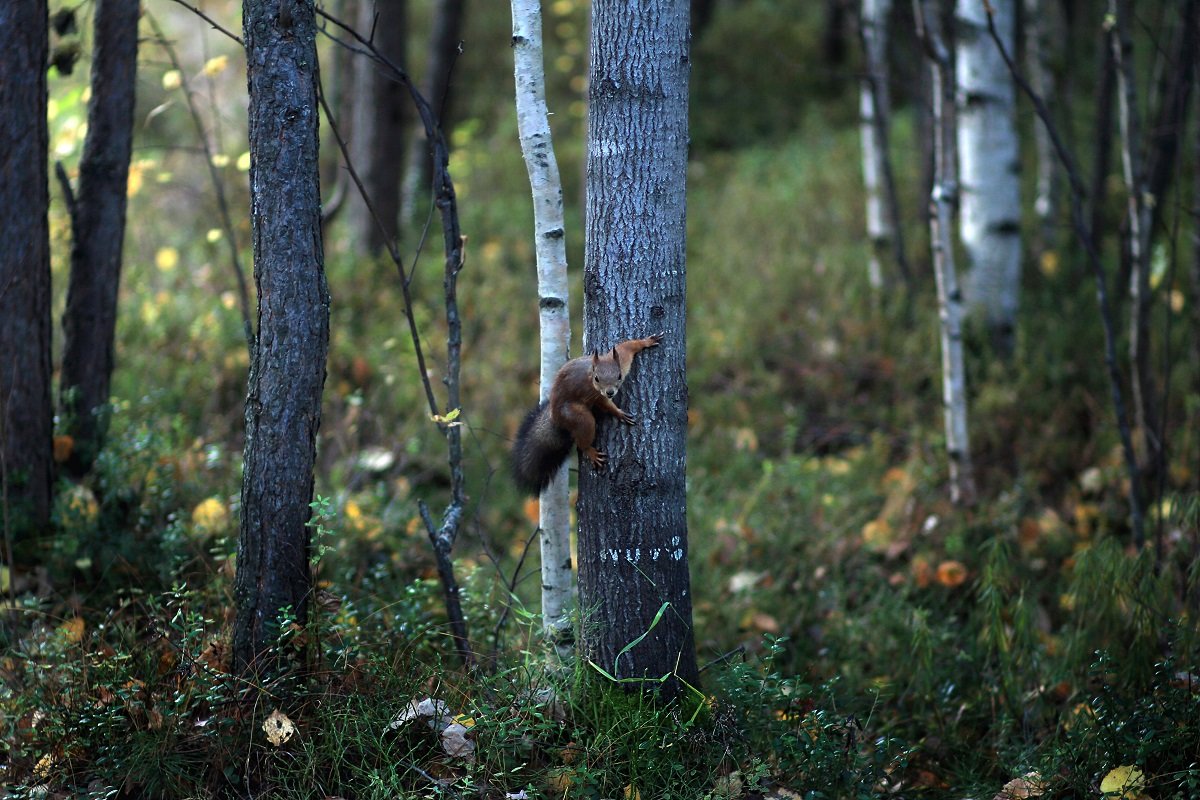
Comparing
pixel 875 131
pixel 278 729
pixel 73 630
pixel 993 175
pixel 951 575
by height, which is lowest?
pixel 951 575

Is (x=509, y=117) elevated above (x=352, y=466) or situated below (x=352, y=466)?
above

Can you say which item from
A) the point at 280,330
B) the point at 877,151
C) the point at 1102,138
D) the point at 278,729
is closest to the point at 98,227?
the point at 280,330

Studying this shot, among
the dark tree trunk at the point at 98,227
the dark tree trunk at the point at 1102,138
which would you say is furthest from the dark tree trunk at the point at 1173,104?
the dark tree trunk at the point at 98,227

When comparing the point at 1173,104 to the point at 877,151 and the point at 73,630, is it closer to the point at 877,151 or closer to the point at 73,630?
the point at 877,151

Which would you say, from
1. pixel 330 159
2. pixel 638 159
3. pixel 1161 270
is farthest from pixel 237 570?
pixel 330 159

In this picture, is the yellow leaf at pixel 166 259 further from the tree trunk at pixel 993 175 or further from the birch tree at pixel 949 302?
the tree trunk at pixel 993 175

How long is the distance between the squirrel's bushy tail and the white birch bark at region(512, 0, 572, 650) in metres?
0.11

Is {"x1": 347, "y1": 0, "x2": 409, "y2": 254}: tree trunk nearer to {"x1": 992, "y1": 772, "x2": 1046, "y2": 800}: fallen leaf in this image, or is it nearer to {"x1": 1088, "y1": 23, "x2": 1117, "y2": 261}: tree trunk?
{"x1": 1088, "y1": 23, "x2": 1117, "y2": 261}: tree trunk

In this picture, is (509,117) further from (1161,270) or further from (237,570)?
(237,570)

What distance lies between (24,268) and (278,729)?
107 inches

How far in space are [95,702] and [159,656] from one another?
282 millimetres

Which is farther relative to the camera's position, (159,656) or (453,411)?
(453,411)

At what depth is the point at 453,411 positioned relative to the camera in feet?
12.9

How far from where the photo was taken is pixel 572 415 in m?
3.59
